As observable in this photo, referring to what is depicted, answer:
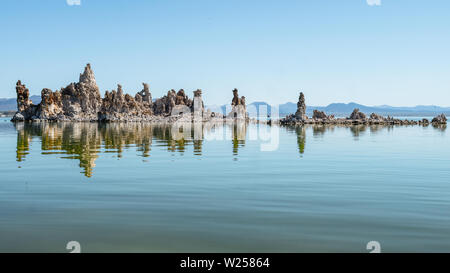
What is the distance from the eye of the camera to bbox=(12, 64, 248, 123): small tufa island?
559ft

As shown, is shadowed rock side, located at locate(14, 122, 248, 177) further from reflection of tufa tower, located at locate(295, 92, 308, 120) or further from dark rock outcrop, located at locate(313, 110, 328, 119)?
dark rock outcrop, located at locate(313, 110, 328, 119)

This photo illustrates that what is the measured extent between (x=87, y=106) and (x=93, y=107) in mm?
3026

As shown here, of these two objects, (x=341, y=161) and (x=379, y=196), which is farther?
(x=341, y=161)

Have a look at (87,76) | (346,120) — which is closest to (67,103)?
(87,76)

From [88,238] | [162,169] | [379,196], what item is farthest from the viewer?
[162,169]

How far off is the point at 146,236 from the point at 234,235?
7.83ft

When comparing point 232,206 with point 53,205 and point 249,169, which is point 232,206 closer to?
point 53,205

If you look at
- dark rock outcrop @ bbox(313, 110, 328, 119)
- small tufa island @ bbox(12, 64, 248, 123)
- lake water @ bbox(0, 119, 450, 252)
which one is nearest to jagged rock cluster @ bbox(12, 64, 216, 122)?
small tufa island @ bbox(12, 64, 248, 123)

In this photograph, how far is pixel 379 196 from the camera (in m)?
16.0
